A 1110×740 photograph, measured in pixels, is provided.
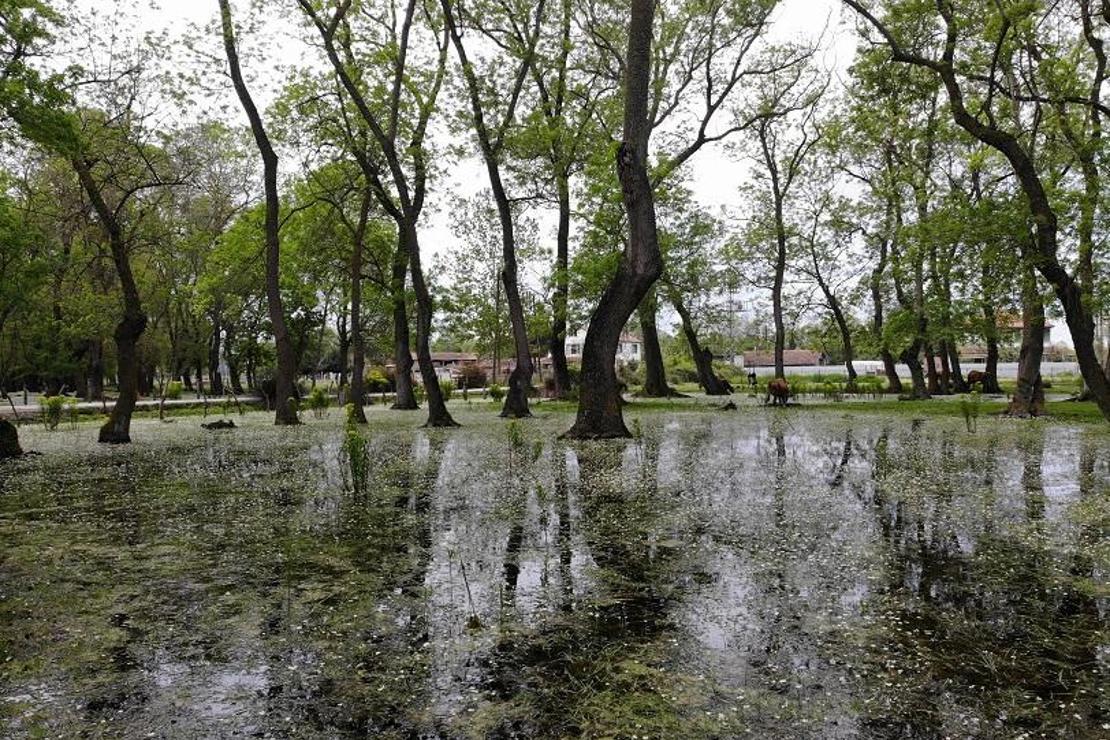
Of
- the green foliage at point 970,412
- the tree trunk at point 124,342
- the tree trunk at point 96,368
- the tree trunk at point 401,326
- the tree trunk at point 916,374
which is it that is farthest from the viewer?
the tree trunk at point 96,368

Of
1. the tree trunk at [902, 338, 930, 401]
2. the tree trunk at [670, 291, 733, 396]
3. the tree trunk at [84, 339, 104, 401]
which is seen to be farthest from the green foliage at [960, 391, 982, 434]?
the tree trunk at [84, 339, 104, 401]

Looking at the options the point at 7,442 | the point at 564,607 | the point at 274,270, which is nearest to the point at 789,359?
the point at 274,270

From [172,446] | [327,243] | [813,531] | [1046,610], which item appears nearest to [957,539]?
[813,531]

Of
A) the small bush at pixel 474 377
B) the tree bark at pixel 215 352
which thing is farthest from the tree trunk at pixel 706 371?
the tree bark at pixel 215 352

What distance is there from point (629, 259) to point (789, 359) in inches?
3701

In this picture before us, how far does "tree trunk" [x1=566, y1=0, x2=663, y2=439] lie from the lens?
565 inches

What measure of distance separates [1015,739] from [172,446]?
17037mm

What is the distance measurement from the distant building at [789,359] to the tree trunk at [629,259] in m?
68.0

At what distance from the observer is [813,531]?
6625 mm

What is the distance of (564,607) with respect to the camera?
4.66m

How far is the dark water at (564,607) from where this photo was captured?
10.5 ft

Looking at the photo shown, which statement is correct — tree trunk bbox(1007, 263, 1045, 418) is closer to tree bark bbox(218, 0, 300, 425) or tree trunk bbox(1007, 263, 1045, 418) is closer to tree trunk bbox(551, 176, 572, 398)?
tree trunk bbox(551, 176, 572, 398)

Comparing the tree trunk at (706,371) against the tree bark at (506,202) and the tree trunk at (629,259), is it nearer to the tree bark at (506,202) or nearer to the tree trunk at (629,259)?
the tree bark at (506,202)

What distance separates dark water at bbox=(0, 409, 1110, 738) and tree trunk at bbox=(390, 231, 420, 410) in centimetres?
1645
